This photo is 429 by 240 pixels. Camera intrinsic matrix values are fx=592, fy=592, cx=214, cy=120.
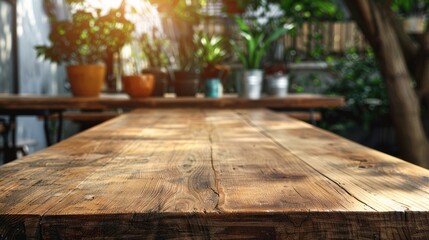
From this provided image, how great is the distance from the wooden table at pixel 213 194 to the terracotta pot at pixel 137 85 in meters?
1.95

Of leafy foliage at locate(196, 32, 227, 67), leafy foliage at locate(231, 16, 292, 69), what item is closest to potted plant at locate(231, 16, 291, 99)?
leafy foliage at locate(231, 16, 292, 69)

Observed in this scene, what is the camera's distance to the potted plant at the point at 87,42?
3.38 m

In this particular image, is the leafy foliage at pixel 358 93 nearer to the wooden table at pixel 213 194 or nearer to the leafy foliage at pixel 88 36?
the leafy foliage at pixel 88 36

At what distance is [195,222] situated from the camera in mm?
758

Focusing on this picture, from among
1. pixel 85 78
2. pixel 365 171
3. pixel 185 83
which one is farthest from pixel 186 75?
pixel 365 171

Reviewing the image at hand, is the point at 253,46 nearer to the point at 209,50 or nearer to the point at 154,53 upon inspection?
the point at 209,50

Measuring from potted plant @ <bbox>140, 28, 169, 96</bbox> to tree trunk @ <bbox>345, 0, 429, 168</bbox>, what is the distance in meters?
1.23

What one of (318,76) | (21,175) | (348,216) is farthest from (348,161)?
(318,76)

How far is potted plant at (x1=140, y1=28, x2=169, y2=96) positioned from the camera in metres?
3.64

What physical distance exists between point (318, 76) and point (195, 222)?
25.5ft

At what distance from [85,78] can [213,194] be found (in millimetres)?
2704

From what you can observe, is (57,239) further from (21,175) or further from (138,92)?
(138,92)

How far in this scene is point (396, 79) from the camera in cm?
370

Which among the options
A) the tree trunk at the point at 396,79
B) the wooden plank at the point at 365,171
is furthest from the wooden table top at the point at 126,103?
the wooden plank at the point at 365,171
